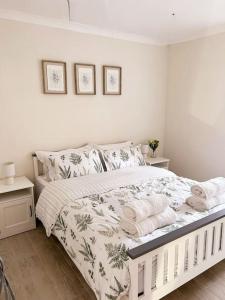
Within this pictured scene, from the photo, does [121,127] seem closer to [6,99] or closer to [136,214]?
[6,99]

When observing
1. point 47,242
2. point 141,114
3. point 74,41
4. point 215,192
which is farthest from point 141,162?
point 74,41

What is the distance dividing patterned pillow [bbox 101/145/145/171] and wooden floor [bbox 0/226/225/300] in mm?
1151

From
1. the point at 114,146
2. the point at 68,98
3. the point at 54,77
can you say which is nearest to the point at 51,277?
the point at 114,146

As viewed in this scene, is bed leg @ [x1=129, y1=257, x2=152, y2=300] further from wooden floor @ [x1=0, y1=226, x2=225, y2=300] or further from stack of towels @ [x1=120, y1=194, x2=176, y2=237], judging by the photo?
wooden floor @ [x1=0, y1=226, x2=225, y2=300]

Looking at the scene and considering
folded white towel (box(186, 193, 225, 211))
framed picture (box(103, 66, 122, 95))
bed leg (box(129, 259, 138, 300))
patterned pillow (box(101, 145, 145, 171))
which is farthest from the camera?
framed picture (box(103, 66, 122, 95))

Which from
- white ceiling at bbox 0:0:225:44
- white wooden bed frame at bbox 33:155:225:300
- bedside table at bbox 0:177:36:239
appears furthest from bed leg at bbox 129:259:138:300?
white ceiling at bbox 0:0:225:44

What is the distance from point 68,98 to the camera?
309cm

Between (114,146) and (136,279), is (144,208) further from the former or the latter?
(114,146)

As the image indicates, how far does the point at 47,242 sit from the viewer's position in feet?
8.25

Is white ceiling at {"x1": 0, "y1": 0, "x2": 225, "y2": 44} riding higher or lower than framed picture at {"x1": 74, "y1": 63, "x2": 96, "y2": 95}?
higher

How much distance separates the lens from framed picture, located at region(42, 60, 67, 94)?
284cm

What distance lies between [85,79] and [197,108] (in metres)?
1.70

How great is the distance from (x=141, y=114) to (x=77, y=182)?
71.1 inches

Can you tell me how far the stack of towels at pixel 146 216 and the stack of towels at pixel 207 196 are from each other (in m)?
0.35
